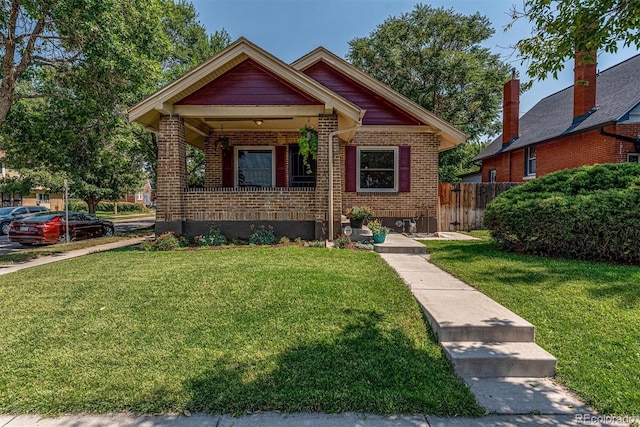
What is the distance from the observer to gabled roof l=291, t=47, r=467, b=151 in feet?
36.3

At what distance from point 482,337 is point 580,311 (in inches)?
67.0

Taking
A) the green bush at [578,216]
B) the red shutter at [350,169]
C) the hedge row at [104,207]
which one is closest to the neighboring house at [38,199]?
the hedge row at [104,207]

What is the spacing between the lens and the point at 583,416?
2.44 m

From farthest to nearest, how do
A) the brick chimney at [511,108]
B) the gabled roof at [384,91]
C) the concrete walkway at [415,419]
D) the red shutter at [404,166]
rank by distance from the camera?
1. the brick chimney at [511,108]
2. the red shutter at [404,166]
3. the gabled roof at [384,91]
4. the concrete walkway at [415,419]

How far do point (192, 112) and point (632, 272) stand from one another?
10.3 metres

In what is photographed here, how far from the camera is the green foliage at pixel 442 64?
20.8 meters

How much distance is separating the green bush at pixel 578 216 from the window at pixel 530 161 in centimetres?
1041

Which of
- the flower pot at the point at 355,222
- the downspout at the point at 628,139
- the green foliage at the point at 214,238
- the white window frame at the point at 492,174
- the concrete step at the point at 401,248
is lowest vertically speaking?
the concrete step at the point at 401,248

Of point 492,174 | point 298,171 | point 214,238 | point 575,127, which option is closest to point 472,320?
point 214,238

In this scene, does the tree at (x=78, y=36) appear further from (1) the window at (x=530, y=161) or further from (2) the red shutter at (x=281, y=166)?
(1) the window at (x=530, y=161)

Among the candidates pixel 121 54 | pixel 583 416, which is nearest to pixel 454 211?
pixel 583 416

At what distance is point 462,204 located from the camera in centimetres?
1333

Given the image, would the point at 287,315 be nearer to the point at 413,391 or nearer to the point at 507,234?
the point at 413,391

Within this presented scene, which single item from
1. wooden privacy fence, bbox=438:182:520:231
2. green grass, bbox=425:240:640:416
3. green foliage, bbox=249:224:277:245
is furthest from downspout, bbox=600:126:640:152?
green foliage, bbox=249:224:277:245
